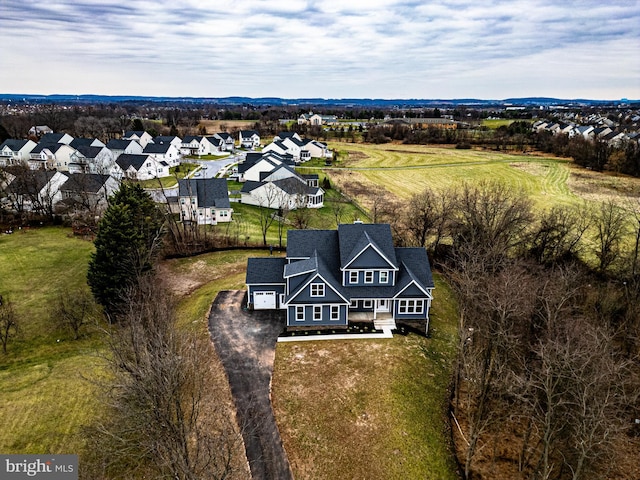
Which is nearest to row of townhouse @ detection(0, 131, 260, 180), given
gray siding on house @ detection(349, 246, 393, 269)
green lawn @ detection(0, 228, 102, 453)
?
green lawn @ detection(0, 228, 102, 453)

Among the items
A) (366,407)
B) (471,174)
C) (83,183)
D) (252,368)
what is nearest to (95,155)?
(83,183)

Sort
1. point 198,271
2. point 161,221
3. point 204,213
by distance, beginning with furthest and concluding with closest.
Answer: point 204,213, point 161,221, point 198,271

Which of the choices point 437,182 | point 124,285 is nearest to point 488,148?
point 437,182

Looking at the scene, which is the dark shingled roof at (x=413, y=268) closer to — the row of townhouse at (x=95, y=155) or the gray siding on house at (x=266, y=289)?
the gray siding on house at (x=266, y=289)

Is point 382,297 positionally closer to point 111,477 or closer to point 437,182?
point 111,477

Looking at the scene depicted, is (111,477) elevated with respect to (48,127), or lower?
lower

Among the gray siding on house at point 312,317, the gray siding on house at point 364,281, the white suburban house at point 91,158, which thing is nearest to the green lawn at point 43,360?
the gray siding on house at point 312,317

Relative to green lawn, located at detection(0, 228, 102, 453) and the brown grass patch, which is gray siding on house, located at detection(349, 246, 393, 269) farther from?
the brown grass patch

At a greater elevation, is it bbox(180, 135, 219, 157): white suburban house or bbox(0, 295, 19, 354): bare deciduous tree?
bbox(180, 135, 219, 157): white suburban house
